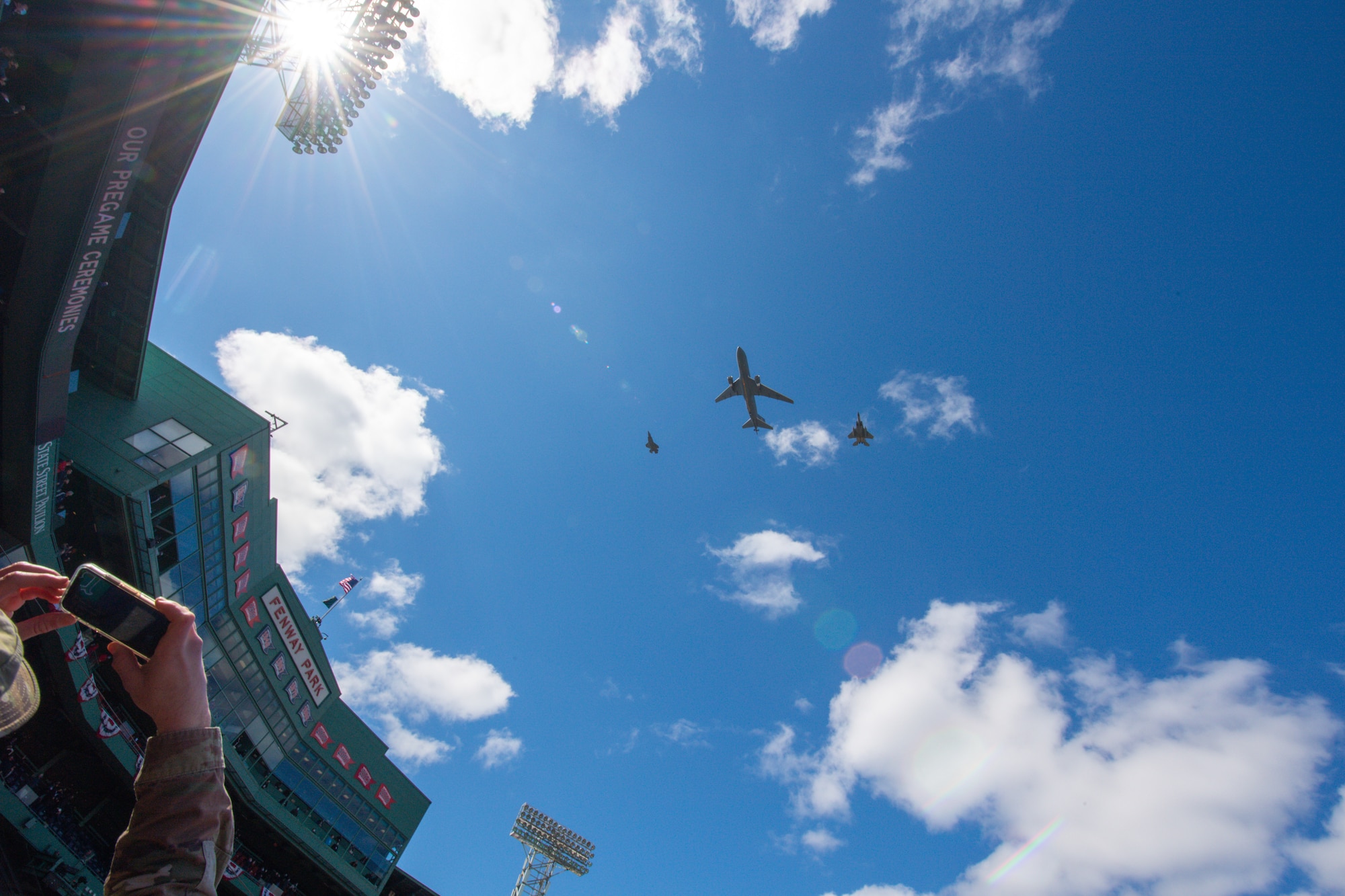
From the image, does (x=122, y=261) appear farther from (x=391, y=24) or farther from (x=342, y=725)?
(x=342, y=725)

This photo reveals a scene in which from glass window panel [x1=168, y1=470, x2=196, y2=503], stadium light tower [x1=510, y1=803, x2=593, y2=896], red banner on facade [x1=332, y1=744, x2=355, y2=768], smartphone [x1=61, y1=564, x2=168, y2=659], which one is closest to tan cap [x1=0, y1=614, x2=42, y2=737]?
smartphone [x1=61, y1=564, x2=168, y2=659]

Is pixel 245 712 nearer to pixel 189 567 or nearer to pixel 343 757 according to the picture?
pixel 343 757

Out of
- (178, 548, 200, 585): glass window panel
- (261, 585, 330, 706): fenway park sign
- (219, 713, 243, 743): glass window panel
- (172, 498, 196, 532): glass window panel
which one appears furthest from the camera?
(261, 585, 330, 706): fenway park sign

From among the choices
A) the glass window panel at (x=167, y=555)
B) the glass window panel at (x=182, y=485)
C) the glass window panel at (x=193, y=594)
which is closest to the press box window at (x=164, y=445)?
the glass window panel at (x=182, y=485)

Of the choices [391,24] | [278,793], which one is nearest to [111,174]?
[391,24]

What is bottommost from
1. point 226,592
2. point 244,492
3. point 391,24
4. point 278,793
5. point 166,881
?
point 166,881

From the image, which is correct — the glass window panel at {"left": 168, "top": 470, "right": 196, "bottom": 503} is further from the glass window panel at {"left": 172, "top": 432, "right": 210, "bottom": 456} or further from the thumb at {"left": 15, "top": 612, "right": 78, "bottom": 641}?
the thumb at {"left": 15, "top": 612, "right": 78, "bottom": 641}
